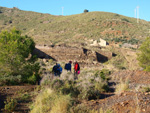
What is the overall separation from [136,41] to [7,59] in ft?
121

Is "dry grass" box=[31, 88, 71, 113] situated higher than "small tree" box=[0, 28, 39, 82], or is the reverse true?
"small tree" box=[0, 28, 39, 82]

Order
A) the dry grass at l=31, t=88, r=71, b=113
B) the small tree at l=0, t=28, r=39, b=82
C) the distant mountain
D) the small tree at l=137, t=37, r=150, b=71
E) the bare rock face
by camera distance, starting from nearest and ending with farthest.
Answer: the dry grass at l=31, t=88, r=71, b=113 < the small tree at l=0, t=28, r=39, b=82 < the small tree at l=137, t=37, r=150, b=71 < the bare rock face < the distant mountain

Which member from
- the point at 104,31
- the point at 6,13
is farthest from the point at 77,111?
the point at 6,13

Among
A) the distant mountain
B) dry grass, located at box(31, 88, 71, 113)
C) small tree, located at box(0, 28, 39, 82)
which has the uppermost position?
the distant mountain

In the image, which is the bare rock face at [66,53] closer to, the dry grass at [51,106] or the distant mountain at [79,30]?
the distant mountain at [79,30]

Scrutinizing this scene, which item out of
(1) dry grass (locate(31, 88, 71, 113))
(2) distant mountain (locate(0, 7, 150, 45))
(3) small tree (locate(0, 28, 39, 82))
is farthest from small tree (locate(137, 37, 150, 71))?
(2) distant mountain (locate(0, 7, 150, 45))

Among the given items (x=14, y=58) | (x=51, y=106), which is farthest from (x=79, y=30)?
(x=51, y=106)

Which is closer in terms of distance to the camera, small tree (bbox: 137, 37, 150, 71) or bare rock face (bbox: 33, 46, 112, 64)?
small tree (bbox: 137, 37, 150, 71)

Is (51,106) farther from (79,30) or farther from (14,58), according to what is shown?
(79,30)

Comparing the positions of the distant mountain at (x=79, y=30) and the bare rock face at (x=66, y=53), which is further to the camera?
the distant mountain at (x=79, y=30)

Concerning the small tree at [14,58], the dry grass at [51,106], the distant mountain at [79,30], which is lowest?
the dry grass at [51,106]

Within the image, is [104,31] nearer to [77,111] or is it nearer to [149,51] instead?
[149,51]

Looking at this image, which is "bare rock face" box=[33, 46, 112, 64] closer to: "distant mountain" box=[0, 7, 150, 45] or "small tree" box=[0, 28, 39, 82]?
"distant mountain" box=[0, 7, 150, 45]

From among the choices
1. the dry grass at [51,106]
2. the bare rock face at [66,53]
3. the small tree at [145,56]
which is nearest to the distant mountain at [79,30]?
the bare rock face at [66,53]
